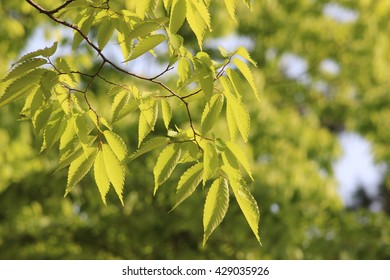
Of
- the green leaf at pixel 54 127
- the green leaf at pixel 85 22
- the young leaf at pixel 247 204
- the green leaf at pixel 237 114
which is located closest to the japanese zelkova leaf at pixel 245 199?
the young leaf at pixel 247 204

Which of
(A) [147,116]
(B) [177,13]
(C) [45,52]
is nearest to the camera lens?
(B) [177,13]

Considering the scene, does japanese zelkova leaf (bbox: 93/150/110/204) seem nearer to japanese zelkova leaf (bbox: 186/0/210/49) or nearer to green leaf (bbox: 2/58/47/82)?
green leaf (bbox: 2/58/47/82)

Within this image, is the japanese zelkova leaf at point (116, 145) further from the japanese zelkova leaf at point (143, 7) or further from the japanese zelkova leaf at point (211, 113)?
the japanese zelkova leaf at point (143, 7)

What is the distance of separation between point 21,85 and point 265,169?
5.00 m

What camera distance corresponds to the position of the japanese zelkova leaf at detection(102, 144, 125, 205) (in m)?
1.95

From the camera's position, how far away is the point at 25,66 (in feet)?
6.34

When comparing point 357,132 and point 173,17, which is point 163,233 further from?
point 173,17

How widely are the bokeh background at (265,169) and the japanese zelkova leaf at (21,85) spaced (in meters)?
3.62

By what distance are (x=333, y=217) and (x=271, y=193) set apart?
3.49ft

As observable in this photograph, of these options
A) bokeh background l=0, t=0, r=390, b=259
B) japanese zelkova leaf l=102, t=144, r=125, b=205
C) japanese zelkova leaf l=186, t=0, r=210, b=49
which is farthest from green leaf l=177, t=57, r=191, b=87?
bokeh background l=0, t=0, r=390, b=259

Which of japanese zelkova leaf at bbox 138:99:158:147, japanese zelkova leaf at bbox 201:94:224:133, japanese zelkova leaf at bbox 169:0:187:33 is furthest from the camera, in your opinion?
japanese zelkova leaf at bbox 138:99:158:147

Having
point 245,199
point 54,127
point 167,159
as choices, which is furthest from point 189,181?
point 54,127

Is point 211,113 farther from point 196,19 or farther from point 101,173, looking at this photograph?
point 101,173

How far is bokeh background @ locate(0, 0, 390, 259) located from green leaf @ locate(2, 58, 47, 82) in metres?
3.63
